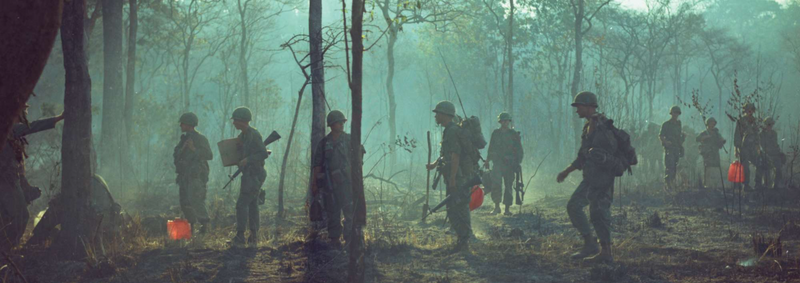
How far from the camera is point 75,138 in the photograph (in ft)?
21.0

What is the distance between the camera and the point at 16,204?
642cm

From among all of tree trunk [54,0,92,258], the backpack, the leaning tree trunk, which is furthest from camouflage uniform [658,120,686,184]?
the leaning tree trunk

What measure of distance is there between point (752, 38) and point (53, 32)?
62.2 meters

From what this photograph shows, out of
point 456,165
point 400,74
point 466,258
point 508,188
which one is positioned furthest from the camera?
point 400,74

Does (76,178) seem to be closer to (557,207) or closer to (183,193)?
(183,193)

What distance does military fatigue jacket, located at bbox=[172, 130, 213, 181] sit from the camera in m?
9.07

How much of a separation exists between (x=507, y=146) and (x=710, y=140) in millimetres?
5594

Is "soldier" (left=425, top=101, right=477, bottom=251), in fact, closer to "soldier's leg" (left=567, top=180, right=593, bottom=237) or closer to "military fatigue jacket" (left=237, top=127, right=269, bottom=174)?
"soldier's leg" (left=567, top=180, right=593, bottom=237)

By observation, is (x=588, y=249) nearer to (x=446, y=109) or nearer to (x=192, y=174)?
(x=446, y=109)

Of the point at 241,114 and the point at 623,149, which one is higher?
the point at 241,114

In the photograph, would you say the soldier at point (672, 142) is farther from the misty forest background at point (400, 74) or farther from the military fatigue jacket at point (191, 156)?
the military fatigue jacket at point (191, 156)

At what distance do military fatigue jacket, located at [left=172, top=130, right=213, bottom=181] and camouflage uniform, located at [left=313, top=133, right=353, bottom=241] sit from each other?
2752 mm

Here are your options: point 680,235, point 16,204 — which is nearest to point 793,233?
point 680,235

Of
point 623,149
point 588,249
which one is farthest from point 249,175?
point 623,149
